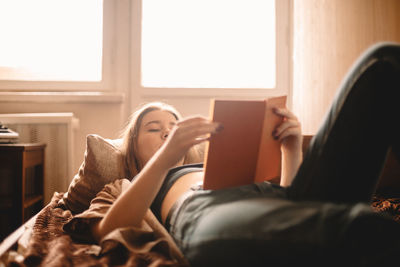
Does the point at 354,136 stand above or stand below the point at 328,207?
above

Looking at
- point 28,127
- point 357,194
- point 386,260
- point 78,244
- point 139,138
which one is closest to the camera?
point 386,260

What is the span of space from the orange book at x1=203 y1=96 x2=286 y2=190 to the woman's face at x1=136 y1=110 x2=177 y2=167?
0.47 metres

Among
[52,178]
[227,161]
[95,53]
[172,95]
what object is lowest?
[52,178]

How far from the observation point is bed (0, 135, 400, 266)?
0.66 metres

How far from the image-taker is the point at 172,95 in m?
2.22

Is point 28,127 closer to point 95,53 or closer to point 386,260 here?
point 95,53

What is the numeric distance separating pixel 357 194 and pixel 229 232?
0.31 m

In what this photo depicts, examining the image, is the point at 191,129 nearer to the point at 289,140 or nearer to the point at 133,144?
the point at 289,140

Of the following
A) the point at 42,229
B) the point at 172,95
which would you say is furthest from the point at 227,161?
the point at 172,95

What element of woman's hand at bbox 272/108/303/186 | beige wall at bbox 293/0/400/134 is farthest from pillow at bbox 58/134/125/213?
beige wall at bbox 293/0/400/134

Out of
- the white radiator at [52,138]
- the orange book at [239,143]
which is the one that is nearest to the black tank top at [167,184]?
the orange book at [239,143]

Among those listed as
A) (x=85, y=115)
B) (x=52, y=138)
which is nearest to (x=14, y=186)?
(x=52, y=138)

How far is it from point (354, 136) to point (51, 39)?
212cm

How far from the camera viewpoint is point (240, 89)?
7.52ft
